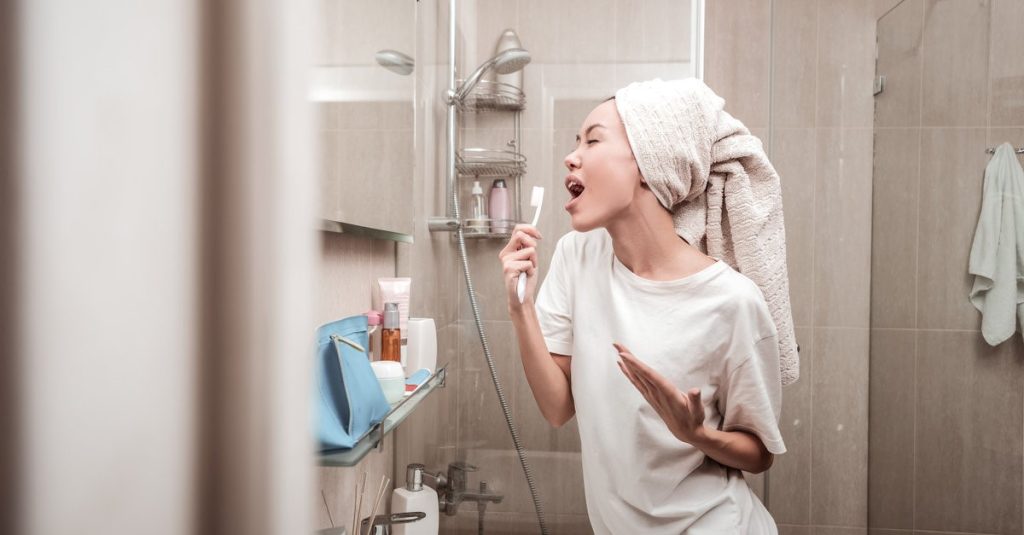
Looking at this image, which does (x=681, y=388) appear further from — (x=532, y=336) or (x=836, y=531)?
(x=836, y=531)

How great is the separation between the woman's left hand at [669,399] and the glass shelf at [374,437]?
32cm

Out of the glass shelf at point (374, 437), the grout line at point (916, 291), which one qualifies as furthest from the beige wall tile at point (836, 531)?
the glass shelf at point (374, 437)

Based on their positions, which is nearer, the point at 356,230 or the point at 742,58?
the point at 356,230

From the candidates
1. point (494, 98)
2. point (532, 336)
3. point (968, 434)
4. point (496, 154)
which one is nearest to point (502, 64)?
point (494, 98)

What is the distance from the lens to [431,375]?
3.32 ft

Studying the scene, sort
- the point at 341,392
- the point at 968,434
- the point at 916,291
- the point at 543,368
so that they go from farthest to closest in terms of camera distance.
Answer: the point at 916,291 → the point at 968,434 → the point at 543,368 → the point at 341,392

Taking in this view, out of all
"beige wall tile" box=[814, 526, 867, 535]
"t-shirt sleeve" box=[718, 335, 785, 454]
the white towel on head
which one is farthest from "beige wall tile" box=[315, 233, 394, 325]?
"beige wall tile" box=[814, 526, 867, 535]

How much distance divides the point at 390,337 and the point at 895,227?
152cm

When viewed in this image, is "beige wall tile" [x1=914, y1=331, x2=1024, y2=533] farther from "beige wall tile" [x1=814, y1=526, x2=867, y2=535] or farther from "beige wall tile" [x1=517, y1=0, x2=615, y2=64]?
"beige wall tile" [x1=517, y1=0, x2=615, y2=64]

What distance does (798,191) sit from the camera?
1.67 metres

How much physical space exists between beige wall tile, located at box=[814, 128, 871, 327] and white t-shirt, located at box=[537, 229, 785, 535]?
35.4 inches

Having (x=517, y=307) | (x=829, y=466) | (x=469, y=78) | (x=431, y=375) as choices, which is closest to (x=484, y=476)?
(x=431, y=375)

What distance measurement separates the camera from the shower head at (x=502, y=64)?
132cm

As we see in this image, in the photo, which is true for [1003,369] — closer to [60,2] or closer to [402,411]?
[402,411]
